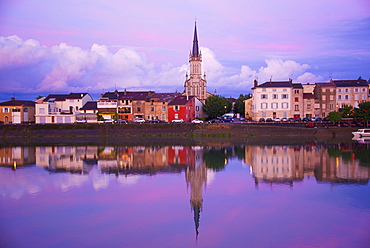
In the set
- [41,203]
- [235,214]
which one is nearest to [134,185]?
[41,203]

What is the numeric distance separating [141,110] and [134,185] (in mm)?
49911

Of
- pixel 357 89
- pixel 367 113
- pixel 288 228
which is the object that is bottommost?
pixel 288 228

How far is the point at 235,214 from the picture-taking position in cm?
1723

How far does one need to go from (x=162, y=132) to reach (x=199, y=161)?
1022 inches

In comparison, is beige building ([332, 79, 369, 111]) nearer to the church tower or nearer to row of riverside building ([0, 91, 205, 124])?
row of riverside building ([0, 91, 205, 124])

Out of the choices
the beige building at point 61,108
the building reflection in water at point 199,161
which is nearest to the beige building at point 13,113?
the beige building at point 61,108

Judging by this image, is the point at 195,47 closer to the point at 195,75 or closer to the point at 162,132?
the point at 195,75

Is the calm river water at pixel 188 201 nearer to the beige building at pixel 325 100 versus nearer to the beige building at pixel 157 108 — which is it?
the beige building at pixel 325 100

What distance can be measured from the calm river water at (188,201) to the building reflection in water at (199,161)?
0.30ft

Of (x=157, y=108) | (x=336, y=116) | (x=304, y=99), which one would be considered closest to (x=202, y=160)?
(x=336, y=116)

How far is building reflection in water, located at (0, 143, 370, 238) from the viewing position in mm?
25562

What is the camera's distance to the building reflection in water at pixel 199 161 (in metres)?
25.6

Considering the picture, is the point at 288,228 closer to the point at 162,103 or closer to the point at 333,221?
the point at 333,221

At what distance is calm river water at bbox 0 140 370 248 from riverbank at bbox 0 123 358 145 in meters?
19.7
